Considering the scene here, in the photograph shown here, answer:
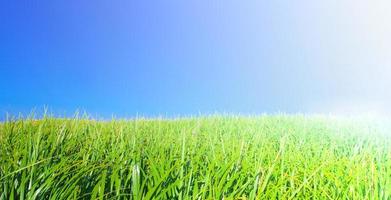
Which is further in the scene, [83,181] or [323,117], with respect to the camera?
[323,117]

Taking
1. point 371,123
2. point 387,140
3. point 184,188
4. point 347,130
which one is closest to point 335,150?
point 387,140

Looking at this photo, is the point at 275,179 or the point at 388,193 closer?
the point at 388,193

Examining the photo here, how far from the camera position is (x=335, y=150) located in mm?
4684

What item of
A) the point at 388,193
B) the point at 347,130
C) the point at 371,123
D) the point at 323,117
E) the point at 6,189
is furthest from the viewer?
the point at 323,117

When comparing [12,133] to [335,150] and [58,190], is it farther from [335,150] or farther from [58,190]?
[335,150]

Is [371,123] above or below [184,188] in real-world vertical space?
above

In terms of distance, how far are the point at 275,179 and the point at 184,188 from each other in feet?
2.43

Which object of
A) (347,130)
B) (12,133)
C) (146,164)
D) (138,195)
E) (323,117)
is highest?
(323,117)

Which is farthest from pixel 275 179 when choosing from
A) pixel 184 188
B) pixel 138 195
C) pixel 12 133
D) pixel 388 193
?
pixel 12 133

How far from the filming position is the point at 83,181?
201 centimetres

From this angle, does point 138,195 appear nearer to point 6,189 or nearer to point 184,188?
point 184,188

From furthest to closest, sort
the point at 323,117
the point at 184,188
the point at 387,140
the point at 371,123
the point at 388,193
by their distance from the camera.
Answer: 1. the point at 323,117
2. the point at 371,123
3. the point at 387,140
4. the point at 388,193
5. the point at 184,188

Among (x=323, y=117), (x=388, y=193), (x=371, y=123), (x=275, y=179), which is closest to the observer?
(x=388, y=193)

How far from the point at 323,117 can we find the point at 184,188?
6373 millimetres
